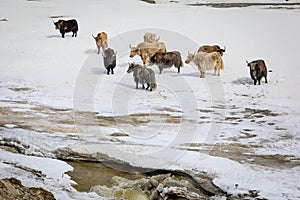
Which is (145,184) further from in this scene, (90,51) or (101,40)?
(90,51)

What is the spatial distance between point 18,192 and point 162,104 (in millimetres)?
6290

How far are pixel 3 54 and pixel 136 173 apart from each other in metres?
12.0

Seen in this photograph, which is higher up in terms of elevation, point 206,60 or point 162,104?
point 206,60

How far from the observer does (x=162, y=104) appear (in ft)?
34.5

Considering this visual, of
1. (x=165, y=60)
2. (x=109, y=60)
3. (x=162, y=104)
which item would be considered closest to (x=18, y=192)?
(x=162, y=104)

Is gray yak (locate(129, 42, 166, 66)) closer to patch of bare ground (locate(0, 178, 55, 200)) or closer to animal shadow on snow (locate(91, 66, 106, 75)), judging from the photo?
animal shadow on snow (locate(91, 66, 106, 75))

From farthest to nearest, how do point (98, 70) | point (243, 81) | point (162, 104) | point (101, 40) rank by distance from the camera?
point (101, 40) → point (98, 70) → point (243, 81) → point (162, 104)

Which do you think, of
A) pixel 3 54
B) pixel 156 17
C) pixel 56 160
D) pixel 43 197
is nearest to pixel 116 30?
pixel 156 17

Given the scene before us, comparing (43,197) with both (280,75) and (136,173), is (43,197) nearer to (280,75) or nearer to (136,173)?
(136,173)

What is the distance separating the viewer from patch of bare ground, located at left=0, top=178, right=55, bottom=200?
4386 millimetres

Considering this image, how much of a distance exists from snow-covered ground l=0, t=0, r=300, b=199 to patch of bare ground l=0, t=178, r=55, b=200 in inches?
8.7

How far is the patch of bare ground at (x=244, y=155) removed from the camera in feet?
21.3

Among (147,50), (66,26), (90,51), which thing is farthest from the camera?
(66,26)

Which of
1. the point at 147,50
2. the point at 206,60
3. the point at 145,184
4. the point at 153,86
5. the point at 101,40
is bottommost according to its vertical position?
the point at 145,184
